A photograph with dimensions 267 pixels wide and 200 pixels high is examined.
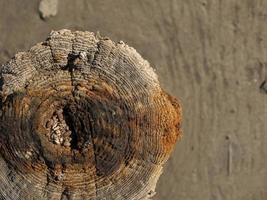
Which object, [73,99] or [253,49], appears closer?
[73,99]

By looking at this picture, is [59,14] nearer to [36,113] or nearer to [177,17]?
[177,17]

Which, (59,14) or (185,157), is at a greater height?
(59,14)

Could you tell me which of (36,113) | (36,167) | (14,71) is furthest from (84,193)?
(14,71)

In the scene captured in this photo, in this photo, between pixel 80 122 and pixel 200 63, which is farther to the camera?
pixel 200 63

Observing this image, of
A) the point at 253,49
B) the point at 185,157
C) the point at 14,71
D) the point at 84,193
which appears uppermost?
the point at 253,49
